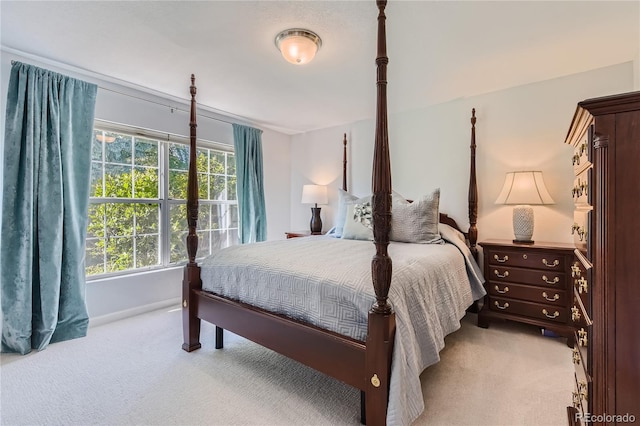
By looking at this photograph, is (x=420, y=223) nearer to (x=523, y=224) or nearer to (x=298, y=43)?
(x=523, y=224)

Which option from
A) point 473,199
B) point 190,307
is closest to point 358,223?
point 473,199

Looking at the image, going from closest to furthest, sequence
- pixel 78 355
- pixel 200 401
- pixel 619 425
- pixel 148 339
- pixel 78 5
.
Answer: pixel 619 425, pixel 200 401, pixel 78 5, pixel 78 355, pixel 148 339

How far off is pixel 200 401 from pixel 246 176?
2748 millimetres

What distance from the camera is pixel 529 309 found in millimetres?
2461

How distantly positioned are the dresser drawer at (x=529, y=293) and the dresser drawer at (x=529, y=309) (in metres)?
0.04

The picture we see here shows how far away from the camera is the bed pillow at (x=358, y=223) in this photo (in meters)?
2.90

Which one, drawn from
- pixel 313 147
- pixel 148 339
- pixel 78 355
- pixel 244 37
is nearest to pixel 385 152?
pixel 244 37

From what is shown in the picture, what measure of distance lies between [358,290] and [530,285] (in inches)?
74.1

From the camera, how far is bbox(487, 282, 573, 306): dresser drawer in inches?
92.3

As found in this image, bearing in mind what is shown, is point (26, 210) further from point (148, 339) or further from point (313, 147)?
point (313, 147)

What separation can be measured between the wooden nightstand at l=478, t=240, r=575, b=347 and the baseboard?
3.10 meters

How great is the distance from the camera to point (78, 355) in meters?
2.16

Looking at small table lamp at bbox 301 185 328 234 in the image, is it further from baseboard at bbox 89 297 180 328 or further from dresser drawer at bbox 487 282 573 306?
Answer: dresser drawer at bbox 487 282 573 306

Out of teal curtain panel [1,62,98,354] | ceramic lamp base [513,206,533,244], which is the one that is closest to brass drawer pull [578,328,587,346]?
ceramic lamp base [513,206,533,244]
